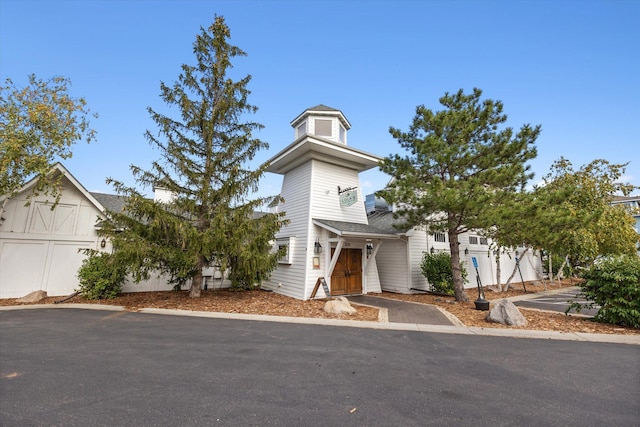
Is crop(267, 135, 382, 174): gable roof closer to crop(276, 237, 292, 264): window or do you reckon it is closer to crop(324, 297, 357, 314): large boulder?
crop(276, 237, 292, 264): window

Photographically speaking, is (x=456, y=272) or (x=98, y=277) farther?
(x=456, y=272)

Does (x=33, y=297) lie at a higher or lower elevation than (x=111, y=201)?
lower

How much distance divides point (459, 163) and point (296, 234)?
7.22 meters

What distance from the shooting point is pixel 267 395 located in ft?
10.6

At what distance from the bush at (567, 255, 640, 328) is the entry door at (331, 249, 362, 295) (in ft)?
25.3

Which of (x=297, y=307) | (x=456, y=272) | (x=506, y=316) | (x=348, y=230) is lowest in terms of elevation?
(x=297, y=307)

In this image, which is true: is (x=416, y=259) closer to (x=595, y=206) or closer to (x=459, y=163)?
(x=459, y=163)

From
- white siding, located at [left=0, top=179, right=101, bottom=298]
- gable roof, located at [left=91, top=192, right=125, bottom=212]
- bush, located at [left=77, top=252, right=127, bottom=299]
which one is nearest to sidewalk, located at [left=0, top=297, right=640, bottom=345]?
Result: bush, located at [left=77, top=252, right=127, bottom=299]

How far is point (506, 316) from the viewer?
7.07m

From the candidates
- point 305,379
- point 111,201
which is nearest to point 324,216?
point 305,379

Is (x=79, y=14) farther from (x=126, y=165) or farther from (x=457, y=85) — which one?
(x=457, y=85)

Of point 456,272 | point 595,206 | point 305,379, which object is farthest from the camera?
point 595,206

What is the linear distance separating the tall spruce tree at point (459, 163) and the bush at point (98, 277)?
1116 centimetres

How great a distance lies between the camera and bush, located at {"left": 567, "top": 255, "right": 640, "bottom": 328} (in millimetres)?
6520
